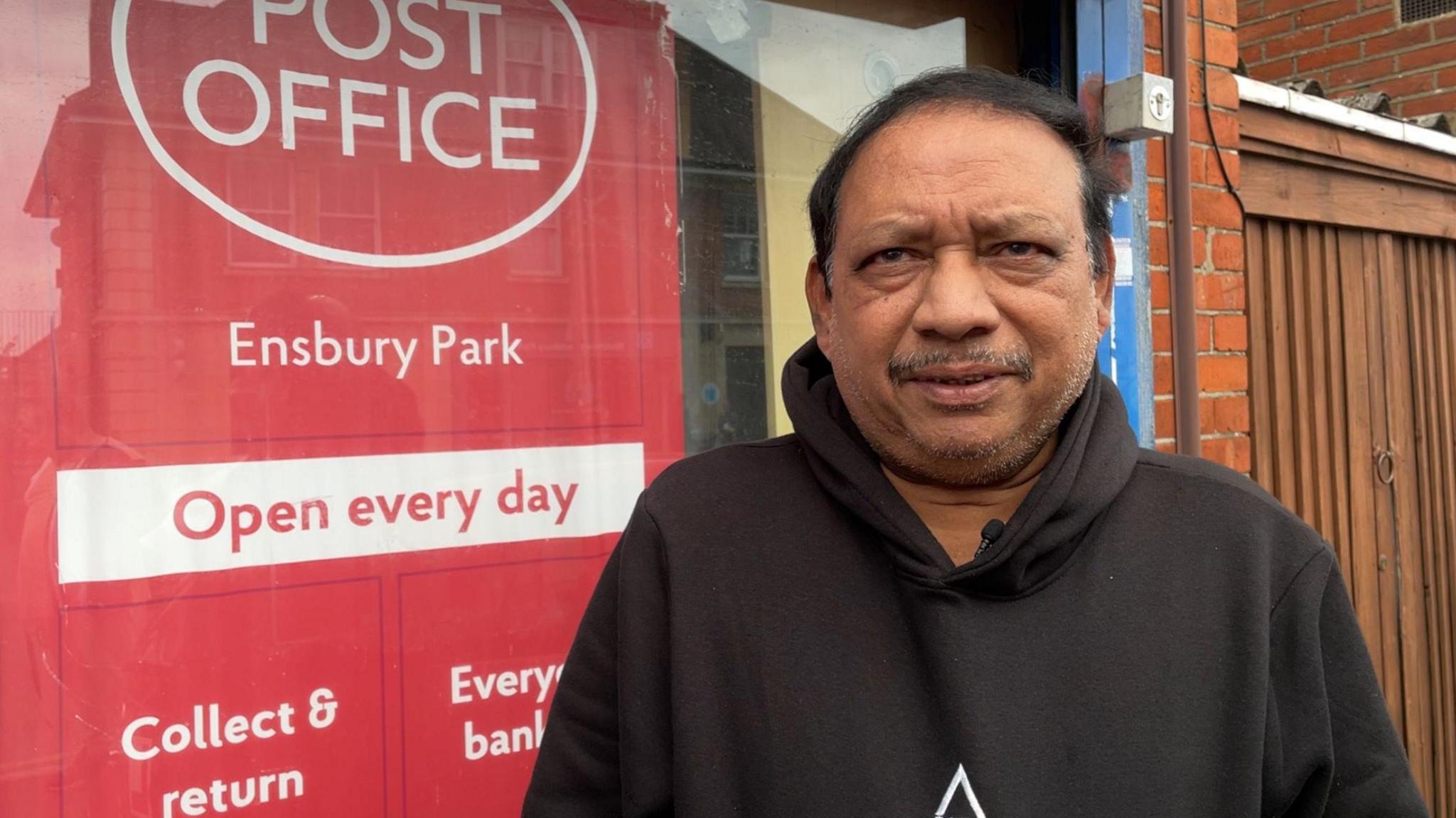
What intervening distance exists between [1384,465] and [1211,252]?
1486 mm

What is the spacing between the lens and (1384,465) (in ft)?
12.8

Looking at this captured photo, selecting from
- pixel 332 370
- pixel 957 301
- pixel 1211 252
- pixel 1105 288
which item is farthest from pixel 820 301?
pixel 1211 252

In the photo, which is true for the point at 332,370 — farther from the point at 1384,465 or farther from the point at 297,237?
the point at 1384,465

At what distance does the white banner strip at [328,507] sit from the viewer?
66.6 inches

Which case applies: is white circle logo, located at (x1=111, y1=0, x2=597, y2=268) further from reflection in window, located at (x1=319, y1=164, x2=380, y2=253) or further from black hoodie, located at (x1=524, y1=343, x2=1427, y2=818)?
black hoodie, located at (x1=524, y1=343, x2=1427, y2=818)

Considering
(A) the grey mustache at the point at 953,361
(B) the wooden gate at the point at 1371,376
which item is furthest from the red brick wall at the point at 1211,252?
(A) the grey mustache at the point at 953,361

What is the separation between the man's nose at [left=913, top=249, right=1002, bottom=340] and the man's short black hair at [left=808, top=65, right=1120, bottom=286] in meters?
0.20

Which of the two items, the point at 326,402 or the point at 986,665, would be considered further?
the point at 326,402

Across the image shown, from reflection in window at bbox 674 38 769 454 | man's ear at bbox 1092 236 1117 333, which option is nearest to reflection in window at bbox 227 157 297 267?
reflection in window at bbox 674 38 769 454

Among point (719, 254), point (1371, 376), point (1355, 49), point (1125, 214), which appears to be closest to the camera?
point (719, 254)

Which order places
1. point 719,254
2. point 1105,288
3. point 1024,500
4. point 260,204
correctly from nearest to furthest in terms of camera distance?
point 1024,500 → point 1105,288 → point 260,204 → point 719,254

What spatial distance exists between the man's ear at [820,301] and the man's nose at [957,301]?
0.74 feet

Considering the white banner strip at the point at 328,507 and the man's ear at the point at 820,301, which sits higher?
the man's ear at the point at 820,301

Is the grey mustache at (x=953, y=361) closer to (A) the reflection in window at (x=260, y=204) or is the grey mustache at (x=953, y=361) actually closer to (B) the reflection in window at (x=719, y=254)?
(B) the reflection in window at (x=719, y=254)
